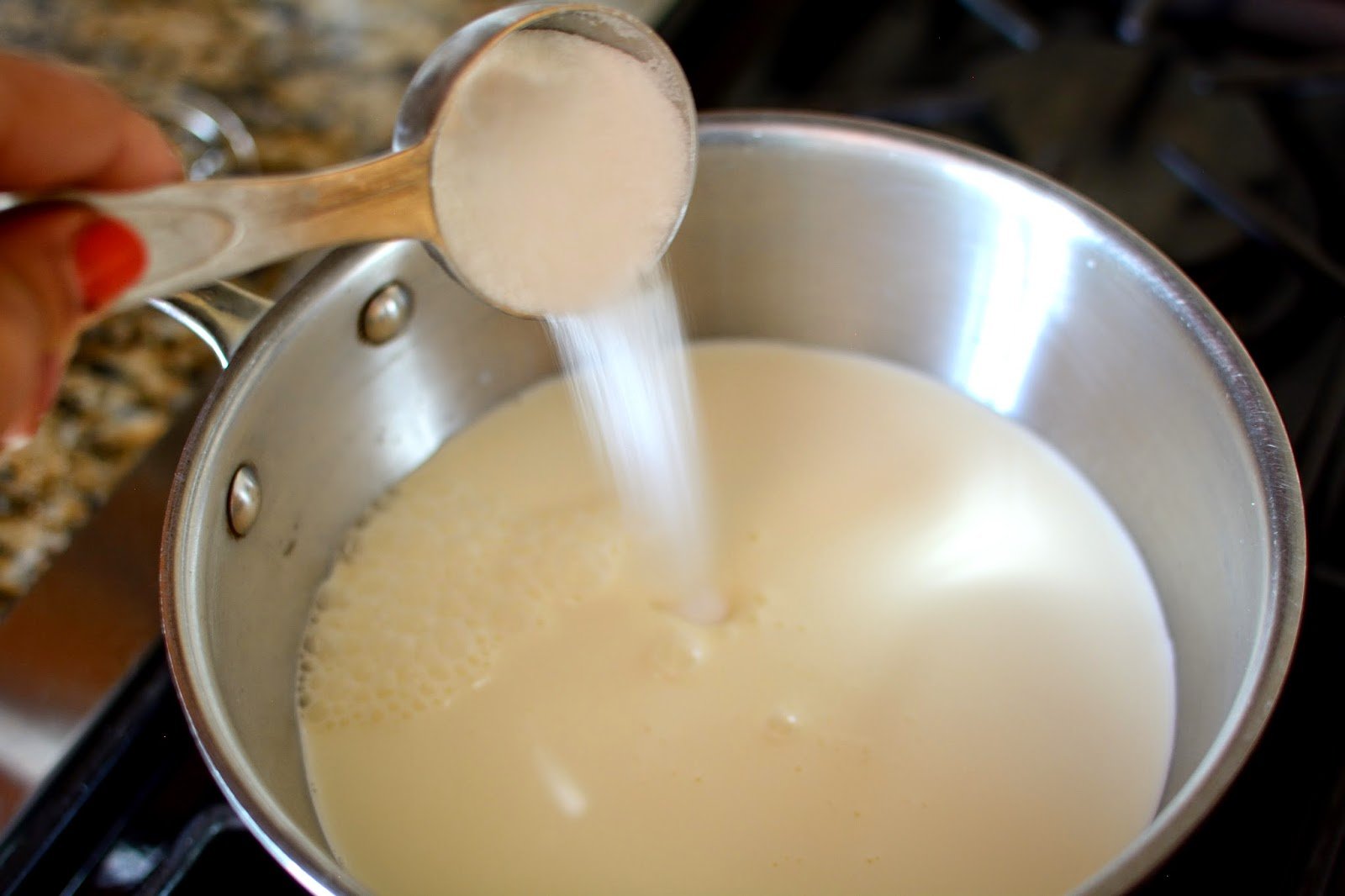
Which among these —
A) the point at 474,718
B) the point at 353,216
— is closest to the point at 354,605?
the point at 474,718

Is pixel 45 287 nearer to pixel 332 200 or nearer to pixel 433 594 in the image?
pixel 332 200

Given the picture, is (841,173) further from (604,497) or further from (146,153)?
(146,153)

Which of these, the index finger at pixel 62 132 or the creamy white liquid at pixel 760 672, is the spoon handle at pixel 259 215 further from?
the creamy white liquid at pixel 760 672

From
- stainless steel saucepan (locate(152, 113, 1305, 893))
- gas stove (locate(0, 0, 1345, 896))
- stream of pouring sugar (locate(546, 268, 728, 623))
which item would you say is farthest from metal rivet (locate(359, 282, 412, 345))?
gas stove (locate(0, 0, 1345, 896))

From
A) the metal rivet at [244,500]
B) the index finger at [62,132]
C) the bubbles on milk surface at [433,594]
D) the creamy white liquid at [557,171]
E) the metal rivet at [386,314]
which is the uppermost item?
the index finger at [62,132]

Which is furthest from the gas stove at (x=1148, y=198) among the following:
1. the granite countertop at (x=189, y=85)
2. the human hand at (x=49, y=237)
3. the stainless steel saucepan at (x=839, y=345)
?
the human hand at (x=49, y=237)

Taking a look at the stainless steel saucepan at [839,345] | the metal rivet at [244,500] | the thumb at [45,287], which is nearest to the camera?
the thumb at [45,287]

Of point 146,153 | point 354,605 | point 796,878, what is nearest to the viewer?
point 146,153
